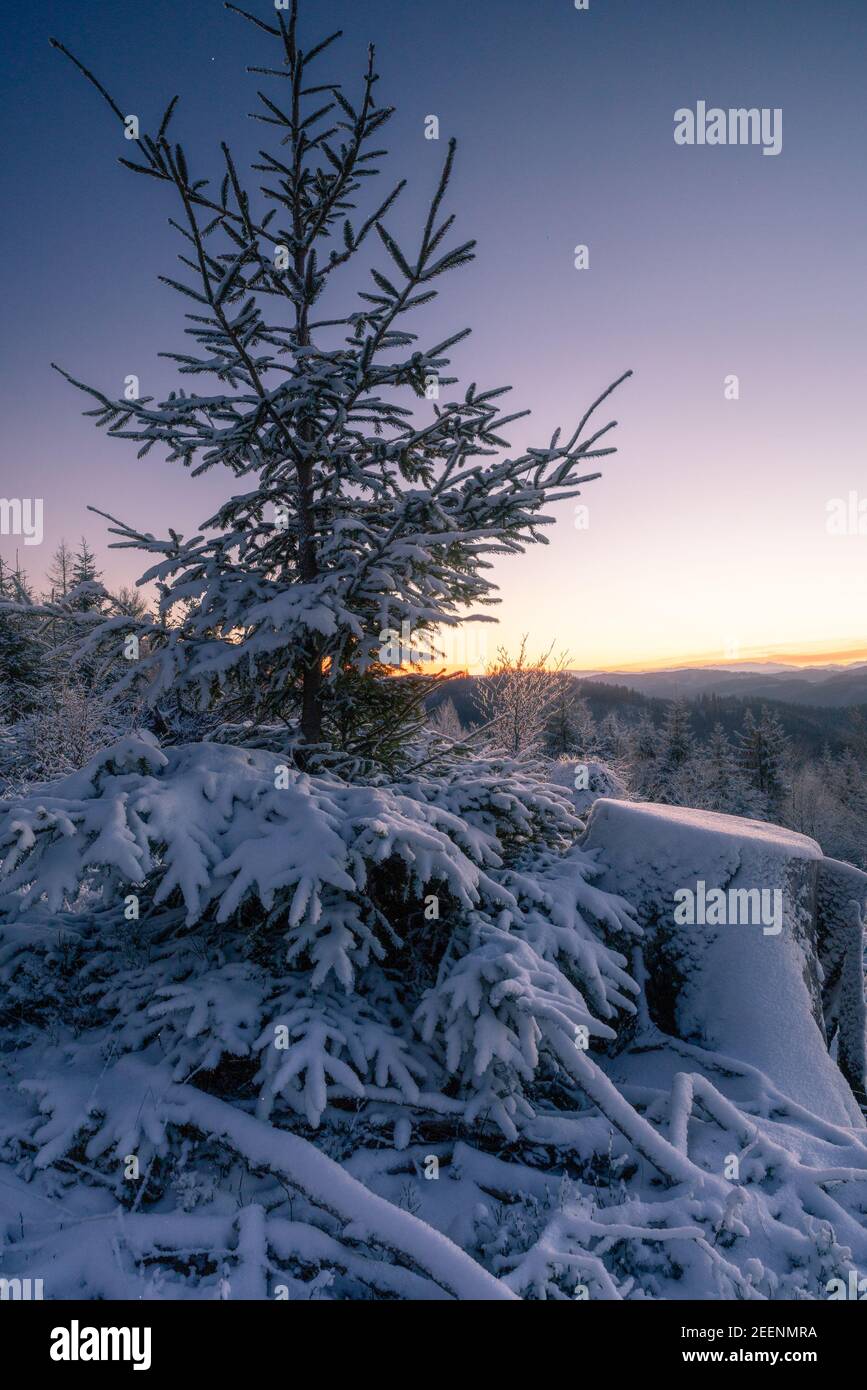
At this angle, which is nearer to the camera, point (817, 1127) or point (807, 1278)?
point (807, 1278)

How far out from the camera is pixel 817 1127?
12.3 feet

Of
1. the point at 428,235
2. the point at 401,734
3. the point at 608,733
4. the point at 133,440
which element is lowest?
the point at 608,733

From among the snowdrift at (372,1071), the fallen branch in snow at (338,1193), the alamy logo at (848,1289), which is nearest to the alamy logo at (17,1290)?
the snowdrift at (372,1071)

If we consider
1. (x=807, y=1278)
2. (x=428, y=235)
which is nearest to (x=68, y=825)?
(x=428, y=235)

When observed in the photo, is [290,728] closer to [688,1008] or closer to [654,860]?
[654,860]

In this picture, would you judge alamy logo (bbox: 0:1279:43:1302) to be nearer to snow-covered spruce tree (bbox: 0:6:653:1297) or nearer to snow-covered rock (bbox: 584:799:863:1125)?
snow-covered spruce tree (bbox: 0:6:653:1297)

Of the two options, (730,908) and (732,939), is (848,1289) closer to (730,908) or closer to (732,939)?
(732,939)

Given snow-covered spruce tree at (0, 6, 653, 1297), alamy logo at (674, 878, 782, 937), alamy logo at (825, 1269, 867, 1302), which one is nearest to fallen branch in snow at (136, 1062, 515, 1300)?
snow-covered spruce tree at (0, 6, 653, 1297)
